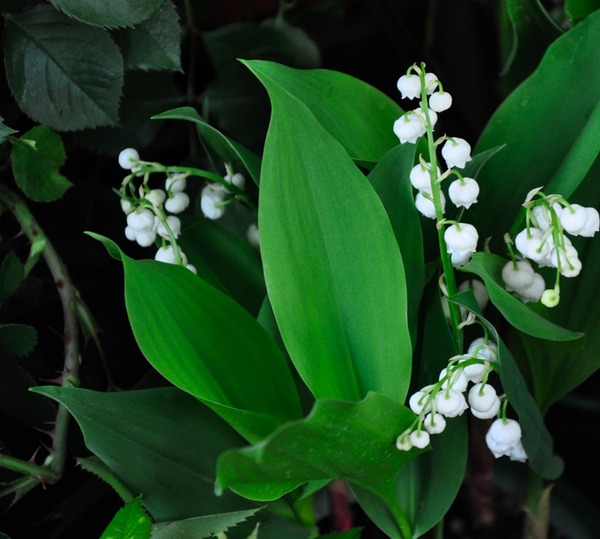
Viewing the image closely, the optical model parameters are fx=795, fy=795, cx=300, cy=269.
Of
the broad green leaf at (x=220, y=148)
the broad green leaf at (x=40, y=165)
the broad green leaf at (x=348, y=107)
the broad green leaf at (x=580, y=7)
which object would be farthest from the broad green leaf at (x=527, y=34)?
the broad green leaf at (x=40, y=165)

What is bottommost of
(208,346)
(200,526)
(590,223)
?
(200,526)

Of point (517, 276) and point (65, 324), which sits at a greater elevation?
point (517, 276)

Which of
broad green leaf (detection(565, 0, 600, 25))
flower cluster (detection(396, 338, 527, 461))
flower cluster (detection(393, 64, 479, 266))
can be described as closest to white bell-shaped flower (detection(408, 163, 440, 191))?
flower cluster (detection(393, 64, 479, 266))

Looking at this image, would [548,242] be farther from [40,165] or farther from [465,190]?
[40,165]

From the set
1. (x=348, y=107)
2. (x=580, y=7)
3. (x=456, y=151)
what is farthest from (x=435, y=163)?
(x=580, y=7)

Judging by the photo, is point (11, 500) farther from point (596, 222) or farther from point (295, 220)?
point (596, 222)

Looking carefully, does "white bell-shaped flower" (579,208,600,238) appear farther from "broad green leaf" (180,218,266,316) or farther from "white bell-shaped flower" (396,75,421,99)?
"broad green leaf" (180,218,266,316)

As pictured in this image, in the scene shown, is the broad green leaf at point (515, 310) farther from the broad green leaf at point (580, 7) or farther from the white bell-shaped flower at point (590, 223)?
the broad green leaf at point (580, 7)

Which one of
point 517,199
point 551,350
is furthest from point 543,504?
point 517,199
